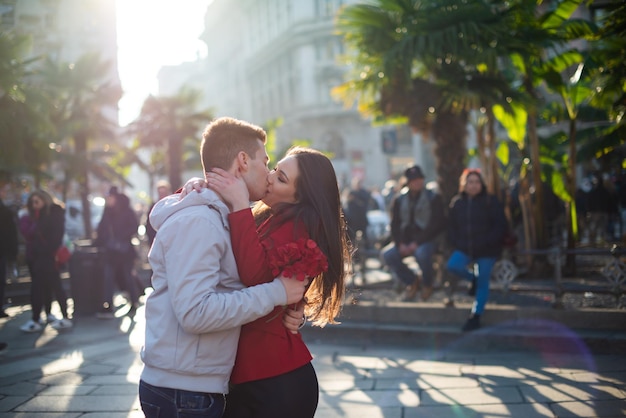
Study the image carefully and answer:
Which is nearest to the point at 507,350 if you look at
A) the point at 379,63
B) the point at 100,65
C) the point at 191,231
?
the point at 379,63

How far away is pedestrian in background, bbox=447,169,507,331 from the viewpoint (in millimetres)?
7738

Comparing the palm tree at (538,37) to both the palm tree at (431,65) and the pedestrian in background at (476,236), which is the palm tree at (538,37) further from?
the pedestrian in background at (476,236)

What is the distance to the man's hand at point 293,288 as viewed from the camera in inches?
97.0

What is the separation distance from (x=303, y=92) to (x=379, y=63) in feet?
139

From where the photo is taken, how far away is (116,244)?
34.4 ft

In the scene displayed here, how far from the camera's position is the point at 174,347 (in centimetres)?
239

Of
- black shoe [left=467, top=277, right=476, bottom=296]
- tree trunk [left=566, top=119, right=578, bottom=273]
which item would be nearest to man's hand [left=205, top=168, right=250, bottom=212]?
black shoe [left=467, top=277, right=476, bottom=296]

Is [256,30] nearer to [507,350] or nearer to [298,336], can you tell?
[507,350]

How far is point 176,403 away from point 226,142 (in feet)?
3.04

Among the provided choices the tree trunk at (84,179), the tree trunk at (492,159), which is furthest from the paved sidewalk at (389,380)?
the tree trunk at (84,179)

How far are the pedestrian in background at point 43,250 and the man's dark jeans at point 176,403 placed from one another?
7.40 m

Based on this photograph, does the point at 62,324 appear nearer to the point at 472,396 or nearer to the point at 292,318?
the point at 472,396

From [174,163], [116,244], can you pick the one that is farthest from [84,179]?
[116,244]

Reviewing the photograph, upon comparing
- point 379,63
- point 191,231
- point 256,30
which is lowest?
point 191,231
